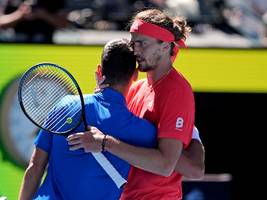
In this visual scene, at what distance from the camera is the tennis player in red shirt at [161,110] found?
3597 millimetres

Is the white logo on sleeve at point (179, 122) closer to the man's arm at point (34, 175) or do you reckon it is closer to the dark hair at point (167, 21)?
the dark hair at point (167, 21)

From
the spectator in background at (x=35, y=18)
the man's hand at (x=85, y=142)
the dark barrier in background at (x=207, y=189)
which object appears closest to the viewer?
the man's hand at (x=85, y=142)

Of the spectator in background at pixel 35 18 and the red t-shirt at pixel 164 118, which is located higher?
the red t-shirt at pixel 164 118

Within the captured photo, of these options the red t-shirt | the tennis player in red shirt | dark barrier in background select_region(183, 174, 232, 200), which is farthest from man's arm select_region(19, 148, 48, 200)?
dark barrier in background select_region(183, 174, 232, 200)

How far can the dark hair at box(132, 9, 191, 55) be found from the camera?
3.77 meters

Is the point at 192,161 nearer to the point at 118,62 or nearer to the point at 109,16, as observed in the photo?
the point at 118,62

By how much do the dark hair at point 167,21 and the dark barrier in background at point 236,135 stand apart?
105 inches

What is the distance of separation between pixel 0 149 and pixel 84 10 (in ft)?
7.90

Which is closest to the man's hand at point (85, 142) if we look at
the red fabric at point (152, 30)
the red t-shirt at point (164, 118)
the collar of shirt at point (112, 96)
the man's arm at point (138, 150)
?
the man's arm at point (138, 150)

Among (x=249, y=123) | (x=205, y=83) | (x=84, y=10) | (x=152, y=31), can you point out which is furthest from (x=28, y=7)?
(x=152, y=31)

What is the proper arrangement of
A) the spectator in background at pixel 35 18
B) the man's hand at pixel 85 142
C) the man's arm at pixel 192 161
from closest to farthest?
the man's hand at pixel 85 142 < the man's arm at pixel 192 161 < the spectator in background at pixel 35 18

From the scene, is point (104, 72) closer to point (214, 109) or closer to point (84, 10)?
point (214, 109)

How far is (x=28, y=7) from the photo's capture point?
7125 millimetres

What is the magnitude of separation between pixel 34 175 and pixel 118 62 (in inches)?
25.0
